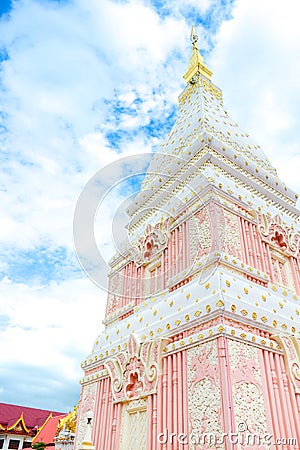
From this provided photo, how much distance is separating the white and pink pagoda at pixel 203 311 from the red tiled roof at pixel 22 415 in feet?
78.5

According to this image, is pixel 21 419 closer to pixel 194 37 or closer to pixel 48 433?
pixel 48 433

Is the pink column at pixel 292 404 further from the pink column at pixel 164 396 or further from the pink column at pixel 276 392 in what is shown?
the pink column at pixel 164 396

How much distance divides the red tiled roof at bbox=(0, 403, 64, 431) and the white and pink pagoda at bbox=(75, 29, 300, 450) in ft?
78.5

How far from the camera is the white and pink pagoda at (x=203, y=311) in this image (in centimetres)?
566

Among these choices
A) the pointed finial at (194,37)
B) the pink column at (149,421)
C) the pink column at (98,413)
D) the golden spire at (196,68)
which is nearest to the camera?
the pink column at (149,421)

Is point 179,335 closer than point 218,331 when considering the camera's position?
No

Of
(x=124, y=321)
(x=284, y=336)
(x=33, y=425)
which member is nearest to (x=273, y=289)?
(x=284, y=336)

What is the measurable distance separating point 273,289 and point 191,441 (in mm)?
3554

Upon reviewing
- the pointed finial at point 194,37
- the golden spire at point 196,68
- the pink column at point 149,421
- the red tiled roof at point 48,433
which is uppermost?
the pointed finial at point 194,37

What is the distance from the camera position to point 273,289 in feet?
25.6

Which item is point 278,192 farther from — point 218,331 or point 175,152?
point 218,331

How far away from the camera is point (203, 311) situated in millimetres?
6297

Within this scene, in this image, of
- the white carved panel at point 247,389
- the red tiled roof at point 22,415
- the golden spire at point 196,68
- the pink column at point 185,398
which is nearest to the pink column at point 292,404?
the white carved panel at point 247,389

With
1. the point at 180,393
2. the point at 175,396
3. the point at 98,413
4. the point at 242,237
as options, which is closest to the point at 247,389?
the point at 180,393
